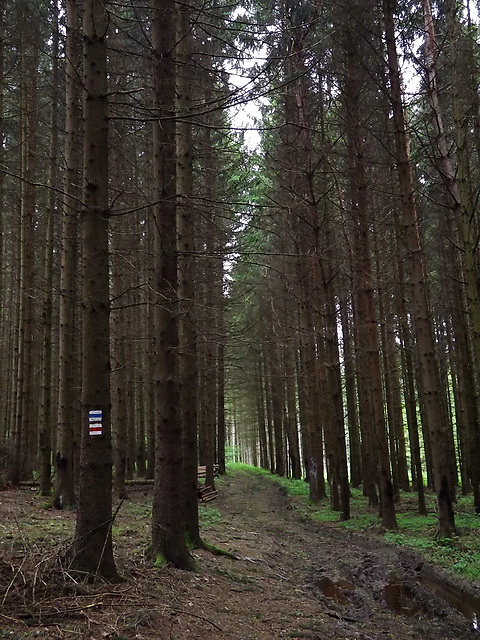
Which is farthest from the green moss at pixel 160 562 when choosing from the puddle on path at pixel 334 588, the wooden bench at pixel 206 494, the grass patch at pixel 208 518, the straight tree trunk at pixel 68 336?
the wooden bench at pixel 206 494

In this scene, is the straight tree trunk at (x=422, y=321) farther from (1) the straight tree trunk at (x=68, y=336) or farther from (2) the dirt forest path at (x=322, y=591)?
(1) the straight tree trunk at (x=68, y=336)

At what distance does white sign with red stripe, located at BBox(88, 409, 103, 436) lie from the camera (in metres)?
5.14

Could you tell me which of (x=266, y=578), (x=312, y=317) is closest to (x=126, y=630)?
(x=266, y=578)

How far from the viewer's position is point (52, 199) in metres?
12.7

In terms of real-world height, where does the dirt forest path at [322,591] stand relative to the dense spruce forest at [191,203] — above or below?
below

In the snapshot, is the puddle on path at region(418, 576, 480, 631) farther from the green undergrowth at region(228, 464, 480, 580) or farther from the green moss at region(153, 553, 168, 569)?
the green moss at region(153, 553, 168, 569)

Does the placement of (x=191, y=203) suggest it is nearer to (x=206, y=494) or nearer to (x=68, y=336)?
(x=68, y=336)

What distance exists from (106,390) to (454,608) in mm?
5202

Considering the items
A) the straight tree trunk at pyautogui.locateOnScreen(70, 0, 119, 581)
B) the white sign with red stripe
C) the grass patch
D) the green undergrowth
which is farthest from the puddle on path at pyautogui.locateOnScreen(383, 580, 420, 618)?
the white sign with red stripe

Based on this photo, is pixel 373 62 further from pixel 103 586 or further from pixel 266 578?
pixel 103 586

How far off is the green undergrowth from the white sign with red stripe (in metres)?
5.57

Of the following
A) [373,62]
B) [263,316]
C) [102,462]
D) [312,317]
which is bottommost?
[102,462]

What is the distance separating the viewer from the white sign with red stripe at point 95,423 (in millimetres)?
5137

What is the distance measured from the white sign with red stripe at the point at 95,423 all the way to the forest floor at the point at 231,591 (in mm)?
1208
